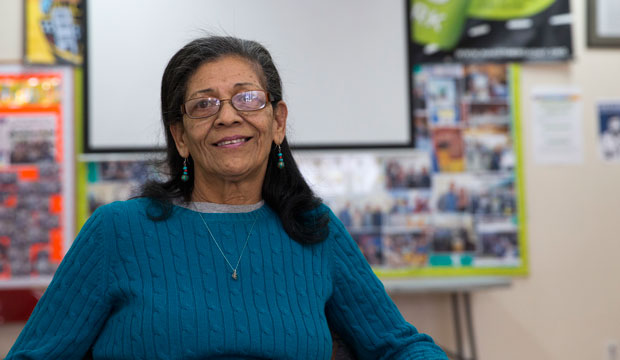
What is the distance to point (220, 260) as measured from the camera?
1.19 m

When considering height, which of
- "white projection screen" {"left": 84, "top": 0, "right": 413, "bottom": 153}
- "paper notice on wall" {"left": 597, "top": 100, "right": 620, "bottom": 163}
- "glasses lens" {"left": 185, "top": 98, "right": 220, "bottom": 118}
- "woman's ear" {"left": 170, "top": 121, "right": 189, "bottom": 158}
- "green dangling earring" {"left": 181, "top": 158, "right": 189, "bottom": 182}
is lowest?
"green dangling earring" {"left": 181, "top": 158, "right": 189, "bottom": 182}

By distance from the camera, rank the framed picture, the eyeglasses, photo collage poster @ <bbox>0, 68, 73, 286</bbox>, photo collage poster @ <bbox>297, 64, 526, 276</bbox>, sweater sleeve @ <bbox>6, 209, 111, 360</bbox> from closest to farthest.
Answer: sweater sleeve @ <bbox>6, 209, 111, 360</bbox> < the eyeglasses < photo collage poster @ <bbox>0, 68, 73, 286</bbox> < photo collage poster @ <bbox>297, 64, 526, 276</bbox> < the framed picture

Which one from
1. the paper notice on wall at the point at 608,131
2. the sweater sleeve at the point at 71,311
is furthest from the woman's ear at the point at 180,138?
the paper notice on wall at the point at 608,131

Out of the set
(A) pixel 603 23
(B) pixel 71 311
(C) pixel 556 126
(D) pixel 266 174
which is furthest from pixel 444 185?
(B) pixel 71 311

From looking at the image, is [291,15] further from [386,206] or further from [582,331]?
[582,331]

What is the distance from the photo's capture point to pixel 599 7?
310cm

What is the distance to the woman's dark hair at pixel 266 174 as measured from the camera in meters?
1.22

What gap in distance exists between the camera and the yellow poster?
2838 millimetres

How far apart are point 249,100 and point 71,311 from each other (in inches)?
20.3

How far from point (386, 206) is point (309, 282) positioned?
1.81 metres

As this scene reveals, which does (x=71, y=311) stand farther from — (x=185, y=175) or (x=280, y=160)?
(x=280, y=160)

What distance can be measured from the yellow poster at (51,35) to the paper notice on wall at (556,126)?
2.24 meters

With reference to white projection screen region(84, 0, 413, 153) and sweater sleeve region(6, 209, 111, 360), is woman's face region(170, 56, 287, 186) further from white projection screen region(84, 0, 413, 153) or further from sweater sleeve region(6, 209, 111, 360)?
white projection screen region(84, 0, 413, 153)

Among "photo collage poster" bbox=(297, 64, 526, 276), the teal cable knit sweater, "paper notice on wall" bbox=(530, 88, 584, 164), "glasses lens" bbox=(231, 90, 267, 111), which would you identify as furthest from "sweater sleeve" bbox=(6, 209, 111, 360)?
"paper notice on wall" bbox=(530, 88, 584, 164)
